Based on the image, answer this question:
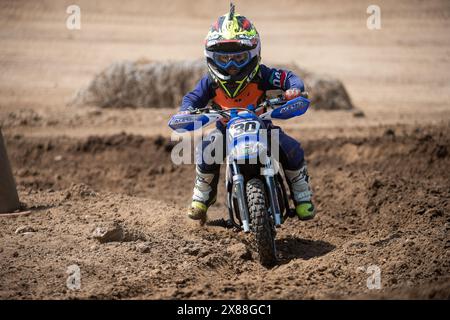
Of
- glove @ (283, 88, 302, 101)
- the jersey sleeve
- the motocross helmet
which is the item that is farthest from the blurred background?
glove @ (283, 88, 302, 101)

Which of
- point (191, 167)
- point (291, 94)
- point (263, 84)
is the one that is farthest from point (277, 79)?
point (191, 167)

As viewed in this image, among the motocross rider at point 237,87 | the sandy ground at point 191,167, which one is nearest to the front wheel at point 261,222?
the sandy ground at point 191,167

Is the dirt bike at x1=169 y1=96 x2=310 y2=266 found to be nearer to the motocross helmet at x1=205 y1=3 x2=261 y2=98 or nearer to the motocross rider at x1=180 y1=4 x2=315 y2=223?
the motocross rider at x1=180 y1=4 x2=315 y2=223

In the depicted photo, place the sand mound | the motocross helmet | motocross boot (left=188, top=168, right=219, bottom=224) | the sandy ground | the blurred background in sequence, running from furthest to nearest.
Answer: the blurred background
the sand mound
motocross boot (left=188, top=168, right=219, bottom=224)
the motocross helmet
the sandy ground

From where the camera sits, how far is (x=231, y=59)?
320 inches

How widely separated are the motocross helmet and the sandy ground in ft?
5.51

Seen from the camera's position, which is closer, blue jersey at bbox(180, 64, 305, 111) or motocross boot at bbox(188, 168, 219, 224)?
blue jersey at bbox(180, 64, 305, 111)

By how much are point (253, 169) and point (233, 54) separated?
1250 millimetres

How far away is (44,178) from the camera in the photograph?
12.6 meters

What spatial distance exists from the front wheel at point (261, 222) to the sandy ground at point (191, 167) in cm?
18

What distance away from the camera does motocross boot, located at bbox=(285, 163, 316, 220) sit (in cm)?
838

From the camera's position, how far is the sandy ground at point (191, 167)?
273 inches

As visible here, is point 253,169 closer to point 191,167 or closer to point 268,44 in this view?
point 191,167
